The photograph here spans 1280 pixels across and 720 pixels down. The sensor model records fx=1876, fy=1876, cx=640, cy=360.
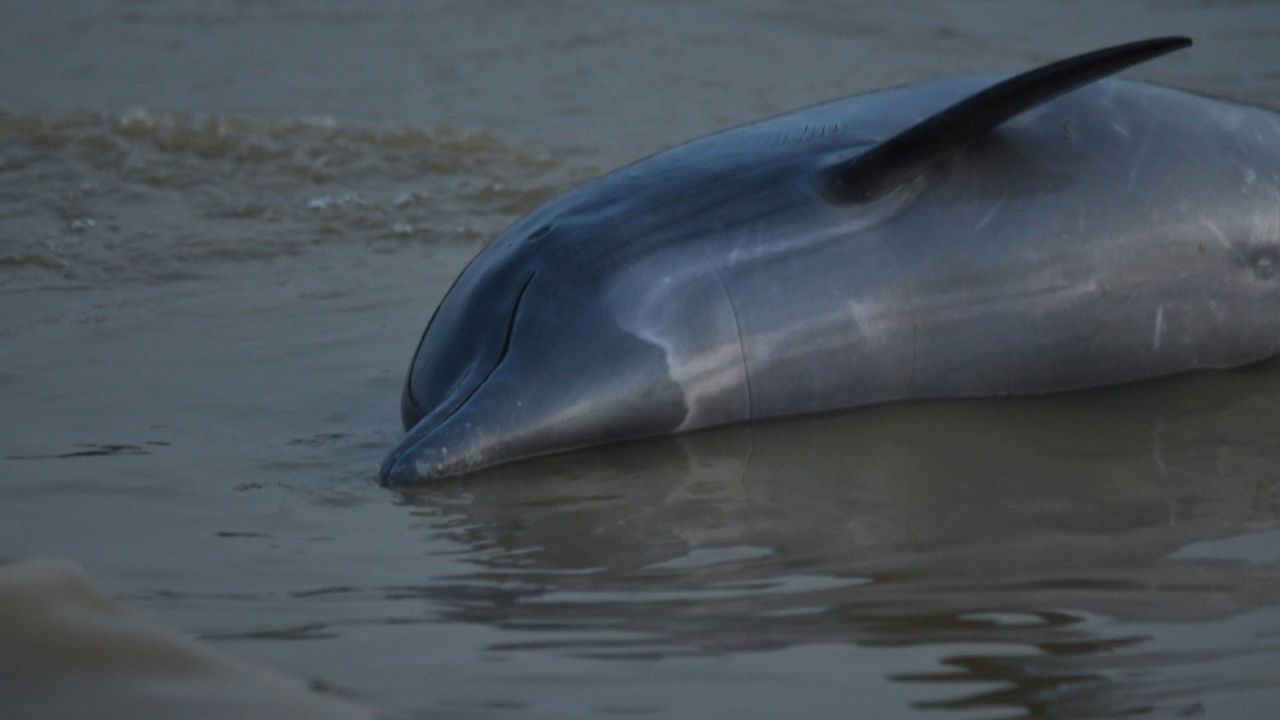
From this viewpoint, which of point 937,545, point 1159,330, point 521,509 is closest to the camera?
point 937,545

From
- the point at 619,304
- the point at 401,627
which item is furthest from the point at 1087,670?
the point at 619,304

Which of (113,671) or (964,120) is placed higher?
(964,120)

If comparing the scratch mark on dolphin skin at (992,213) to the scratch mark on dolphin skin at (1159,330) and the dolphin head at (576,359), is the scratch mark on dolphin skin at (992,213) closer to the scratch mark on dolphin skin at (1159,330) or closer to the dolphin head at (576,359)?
the scratch mark on dolphin skin at (1159,330)

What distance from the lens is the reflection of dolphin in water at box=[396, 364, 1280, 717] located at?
2.72 m

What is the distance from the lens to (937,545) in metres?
3.37

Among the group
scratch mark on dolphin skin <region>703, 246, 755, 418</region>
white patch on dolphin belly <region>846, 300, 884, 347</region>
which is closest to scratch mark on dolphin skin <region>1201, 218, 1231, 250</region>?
white patch on dolphin belly <region>846, 300, 884, 347</region>

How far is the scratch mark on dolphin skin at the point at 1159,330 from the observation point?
450 cm

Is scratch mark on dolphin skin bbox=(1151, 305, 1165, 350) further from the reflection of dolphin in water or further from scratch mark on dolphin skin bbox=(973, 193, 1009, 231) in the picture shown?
scratch mark on dolphin skin bbox=(973, 193, 1009, 231)

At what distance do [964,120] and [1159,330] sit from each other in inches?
30.4

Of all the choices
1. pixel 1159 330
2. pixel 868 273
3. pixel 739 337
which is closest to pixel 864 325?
pixel 868 273

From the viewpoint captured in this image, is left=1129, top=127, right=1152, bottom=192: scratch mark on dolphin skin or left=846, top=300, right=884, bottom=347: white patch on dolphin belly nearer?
left=846, top=300, right=884, bottom=347: white patch on dolphin belly

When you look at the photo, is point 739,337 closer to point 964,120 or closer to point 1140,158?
point 964,120

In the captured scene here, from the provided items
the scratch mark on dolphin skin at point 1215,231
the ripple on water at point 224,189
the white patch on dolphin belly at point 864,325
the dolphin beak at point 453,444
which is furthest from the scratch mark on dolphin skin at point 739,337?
the ripple on water at point 224,189

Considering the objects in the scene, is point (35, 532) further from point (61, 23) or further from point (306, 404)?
point (61, 23)
